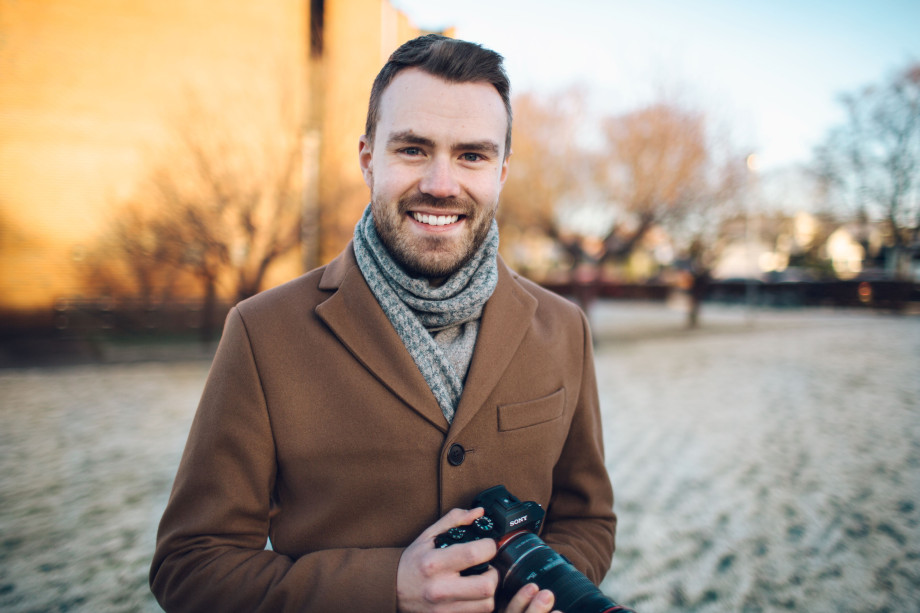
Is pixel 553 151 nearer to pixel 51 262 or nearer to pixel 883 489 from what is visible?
pixel 883 489

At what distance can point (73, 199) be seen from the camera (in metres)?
13.8

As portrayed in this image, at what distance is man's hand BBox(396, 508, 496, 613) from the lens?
1212 millimetres

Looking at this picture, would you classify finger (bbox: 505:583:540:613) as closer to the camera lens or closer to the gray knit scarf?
the camera lens

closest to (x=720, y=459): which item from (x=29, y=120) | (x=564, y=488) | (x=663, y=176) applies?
(x=564, y=488)

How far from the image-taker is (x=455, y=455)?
148 centimetres

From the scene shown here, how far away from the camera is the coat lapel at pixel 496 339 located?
1526 mm

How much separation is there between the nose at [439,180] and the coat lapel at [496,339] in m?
0.39

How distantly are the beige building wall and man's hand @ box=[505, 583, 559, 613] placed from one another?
11734 mm

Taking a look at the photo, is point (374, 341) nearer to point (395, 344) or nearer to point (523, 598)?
point (395, 344)

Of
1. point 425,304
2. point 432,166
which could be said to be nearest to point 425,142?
point 432,166

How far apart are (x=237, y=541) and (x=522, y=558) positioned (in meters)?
0.73

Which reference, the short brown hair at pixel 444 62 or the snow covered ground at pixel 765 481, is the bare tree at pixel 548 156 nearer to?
the snow covered ground at pixel 765 481

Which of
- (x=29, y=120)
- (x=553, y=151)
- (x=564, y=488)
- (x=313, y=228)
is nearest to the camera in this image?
(x=564, y=488)

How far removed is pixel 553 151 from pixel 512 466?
46.1 feet
